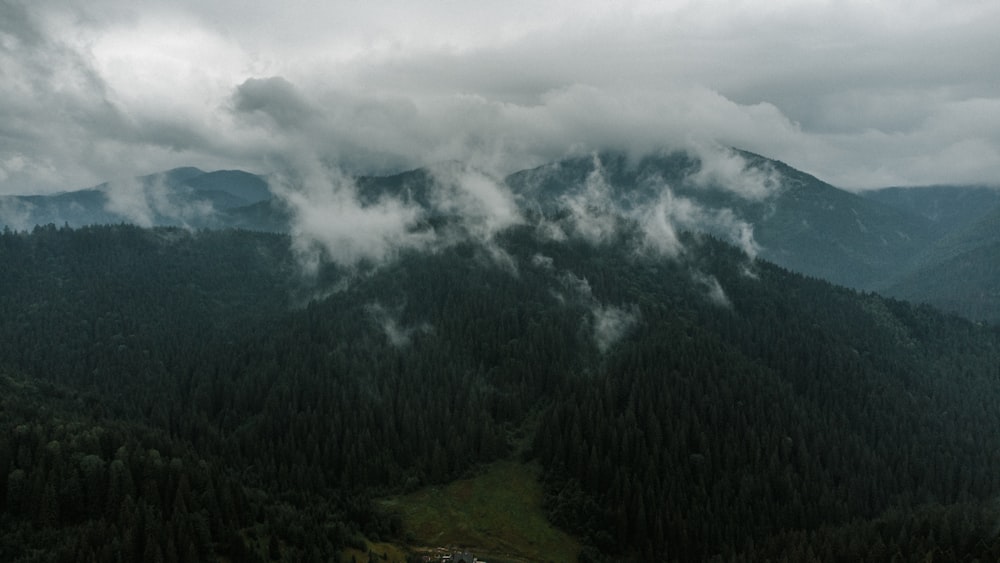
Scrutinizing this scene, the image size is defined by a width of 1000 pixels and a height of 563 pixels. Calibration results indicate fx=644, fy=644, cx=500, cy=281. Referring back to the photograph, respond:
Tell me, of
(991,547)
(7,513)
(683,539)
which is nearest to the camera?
(7,513)

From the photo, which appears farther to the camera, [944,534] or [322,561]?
[944,534]

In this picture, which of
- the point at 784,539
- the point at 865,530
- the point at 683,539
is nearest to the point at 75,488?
the point at 683,539

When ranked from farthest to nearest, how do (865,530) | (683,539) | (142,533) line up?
(683,539) → (865,530) → (142,533)

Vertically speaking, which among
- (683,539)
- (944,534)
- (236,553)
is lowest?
(683,539)

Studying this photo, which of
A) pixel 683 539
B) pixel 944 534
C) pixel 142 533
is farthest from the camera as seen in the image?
pixel 683 539

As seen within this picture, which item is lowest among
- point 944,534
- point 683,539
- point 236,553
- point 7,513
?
point 683,539

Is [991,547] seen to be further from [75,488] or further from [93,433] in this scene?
[93,433]

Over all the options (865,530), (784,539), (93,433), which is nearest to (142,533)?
(93,433)

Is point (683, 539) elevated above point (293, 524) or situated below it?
below

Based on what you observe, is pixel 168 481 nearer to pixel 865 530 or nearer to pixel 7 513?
pixel 7 513
